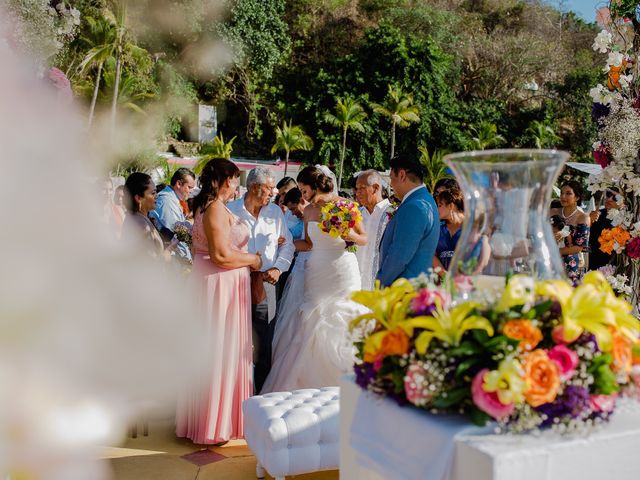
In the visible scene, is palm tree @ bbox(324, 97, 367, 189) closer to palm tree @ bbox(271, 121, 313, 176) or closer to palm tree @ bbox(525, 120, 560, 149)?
palm tree @ bbox(271, 121, 313, 176)

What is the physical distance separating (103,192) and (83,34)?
81.9ft

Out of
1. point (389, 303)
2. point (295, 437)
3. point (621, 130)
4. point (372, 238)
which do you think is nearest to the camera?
point (389, 303)

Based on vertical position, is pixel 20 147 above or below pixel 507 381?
above

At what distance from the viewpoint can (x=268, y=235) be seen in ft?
16.0

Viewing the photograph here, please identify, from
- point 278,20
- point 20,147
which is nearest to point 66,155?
point 20,147

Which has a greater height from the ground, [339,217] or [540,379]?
[339,217]

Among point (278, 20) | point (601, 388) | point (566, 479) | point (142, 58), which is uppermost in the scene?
point (278, 20)

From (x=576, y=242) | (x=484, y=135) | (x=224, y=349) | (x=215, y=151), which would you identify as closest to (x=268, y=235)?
(x=224, y=349)

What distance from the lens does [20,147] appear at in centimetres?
36

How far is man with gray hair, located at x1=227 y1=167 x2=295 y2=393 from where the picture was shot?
15.6ft

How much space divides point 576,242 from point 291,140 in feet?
74.5

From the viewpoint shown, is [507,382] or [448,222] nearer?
[507,382]

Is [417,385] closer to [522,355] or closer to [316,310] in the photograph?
[522,355]

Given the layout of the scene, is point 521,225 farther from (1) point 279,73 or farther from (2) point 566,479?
(1) point 279,73
